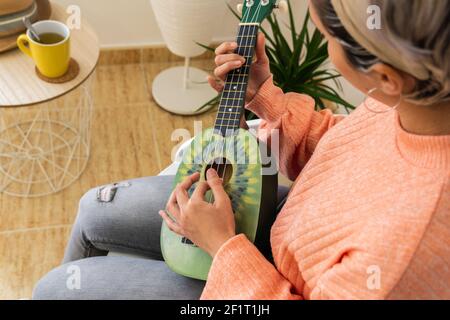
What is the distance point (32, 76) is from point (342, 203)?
2.92 feet

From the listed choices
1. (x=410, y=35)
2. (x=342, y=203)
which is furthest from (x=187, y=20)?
(x=410, y=35)

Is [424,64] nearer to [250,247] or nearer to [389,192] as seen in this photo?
[389,192]

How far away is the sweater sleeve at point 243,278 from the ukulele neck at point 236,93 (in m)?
0.25

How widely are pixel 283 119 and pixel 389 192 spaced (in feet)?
1.17

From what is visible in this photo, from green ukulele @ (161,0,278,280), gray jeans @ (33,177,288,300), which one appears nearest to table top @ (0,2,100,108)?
gray jeans @ (33,177,288,300)

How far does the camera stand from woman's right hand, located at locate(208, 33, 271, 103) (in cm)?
98

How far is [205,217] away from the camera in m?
0.84

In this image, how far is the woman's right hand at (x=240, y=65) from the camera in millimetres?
978

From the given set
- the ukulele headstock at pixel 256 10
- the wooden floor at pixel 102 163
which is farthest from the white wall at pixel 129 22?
the ukulele headstock at pixel 256 10

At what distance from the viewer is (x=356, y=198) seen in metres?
0.72

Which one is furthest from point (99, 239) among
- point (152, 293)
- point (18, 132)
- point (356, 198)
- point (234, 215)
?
point (18, 132)

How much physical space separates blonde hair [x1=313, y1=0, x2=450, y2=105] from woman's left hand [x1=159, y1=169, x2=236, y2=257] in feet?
1.15

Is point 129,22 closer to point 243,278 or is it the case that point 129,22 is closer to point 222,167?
point 222,167

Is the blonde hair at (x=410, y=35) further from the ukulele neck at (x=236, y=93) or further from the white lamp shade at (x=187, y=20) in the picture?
the white lamp shade at (x=187, y=20)
